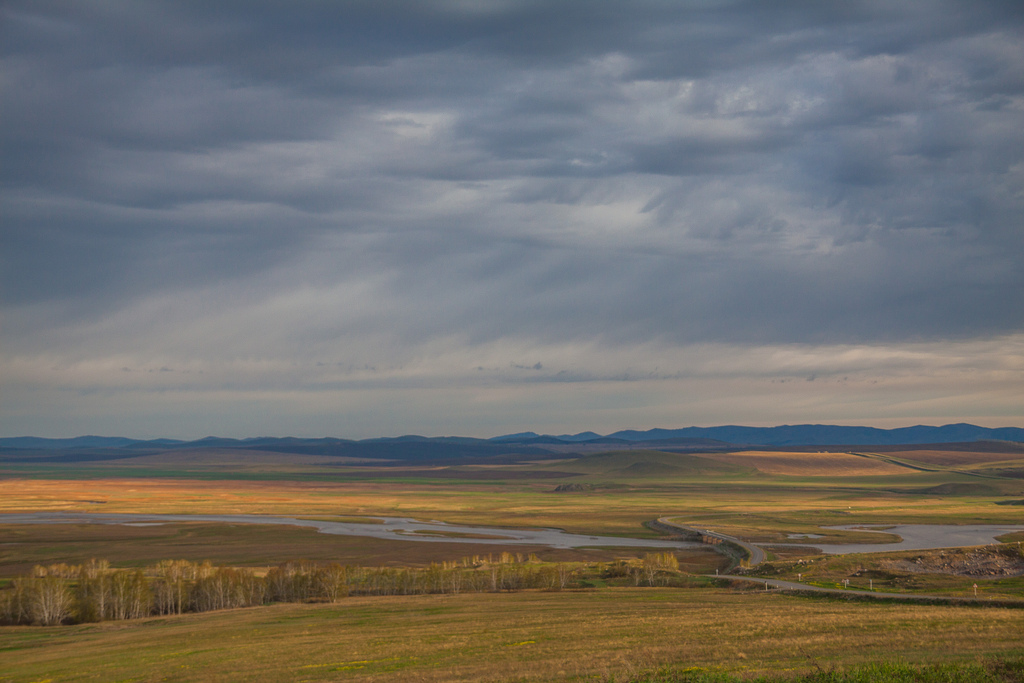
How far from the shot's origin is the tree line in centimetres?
7269

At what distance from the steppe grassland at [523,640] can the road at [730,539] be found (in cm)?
4456

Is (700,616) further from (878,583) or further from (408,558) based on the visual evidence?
(408,558)

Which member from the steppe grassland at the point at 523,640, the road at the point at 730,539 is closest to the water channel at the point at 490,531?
the road at the point at 730,539

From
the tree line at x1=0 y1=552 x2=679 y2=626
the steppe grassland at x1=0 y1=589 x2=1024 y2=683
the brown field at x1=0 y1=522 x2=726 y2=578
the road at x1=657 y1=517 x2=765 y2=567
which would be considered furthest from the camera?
the brown field at x1=0 y1=522 x2=726 y2=578

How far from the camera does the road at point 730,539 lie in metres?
104

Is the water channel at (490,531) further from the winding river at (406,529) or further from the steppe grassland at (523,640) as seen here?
the steppe grassland at (523,640)

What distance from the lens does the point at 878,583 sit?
70312mm

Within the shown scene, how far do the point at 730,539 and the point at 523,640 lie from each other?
99.2 meters

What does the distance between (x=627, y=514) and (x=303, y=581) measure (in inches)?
4735

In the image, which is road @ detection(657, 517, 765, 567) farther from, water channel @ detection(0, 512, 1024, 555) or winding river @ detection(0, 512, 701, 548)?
water channel @ detection(0, 512, 1024, 555)

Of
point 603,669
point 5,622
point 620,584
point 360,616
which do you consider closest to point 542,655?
point 603,669

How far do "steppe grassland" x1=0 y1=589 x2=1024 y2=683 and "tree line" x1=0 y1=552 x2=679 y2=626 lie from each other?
975 centimetres

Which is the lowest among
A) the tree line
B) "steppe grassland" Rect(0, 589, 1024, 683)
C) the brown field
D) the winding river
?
the winding river

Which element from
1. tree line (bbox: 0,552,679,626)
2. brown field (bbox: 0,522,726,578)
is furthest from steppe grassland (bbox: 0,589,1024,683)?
brown field (bbox: 0,522,726,578)
